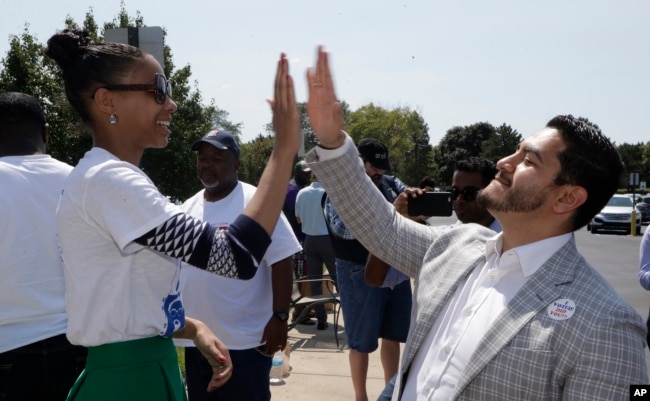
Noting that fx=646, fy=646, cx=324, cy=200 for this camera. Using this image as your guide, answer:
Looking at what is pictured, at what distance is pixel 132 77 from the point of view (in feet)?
6.97

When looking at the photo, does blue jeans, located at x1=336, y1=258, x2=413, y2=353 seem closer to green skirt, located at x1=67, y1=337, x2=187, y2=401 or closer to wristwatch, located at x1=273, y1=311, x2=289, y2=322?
wristwatch, located at x1=273, y1=311, x2=289, y2=322

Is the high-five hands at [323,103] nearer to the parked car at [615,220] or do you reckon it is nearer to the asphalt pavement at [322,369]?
the asphalt pavement at [322,369]

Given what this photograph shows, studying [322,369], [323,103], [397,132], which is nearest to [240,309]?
[323,103]

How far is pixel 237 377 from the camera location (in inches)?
140

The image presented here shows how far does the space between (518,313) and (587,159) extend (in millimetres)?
583

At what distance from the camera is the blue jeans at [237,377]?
3539mm


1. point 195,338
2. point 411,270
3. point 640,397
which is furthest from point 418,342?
point 195,338

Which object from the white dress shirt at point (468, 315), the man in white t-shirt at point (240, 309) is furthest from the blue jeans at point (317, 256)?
the white dress shirt at point (468, 315)

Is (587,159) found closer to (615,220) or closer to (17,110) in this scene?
(17,110)

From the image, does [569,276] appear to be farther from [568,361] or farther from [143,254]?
[143,254]

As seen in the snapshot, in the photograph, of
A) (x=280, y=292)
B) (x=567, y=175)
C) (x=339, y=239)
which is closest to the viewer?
(x=567, y=175)

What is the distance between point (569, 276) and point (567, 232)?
27cm

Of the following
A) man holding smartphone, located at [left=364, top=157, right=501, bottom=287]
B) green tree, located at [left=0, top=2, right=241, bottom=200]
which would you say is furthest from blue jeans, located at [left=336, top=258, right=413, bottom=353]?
green tree, located at [left=0, top=2, right=241, bottom=200]

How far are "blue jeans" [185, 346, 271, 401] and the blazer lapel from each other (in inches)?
73.4
